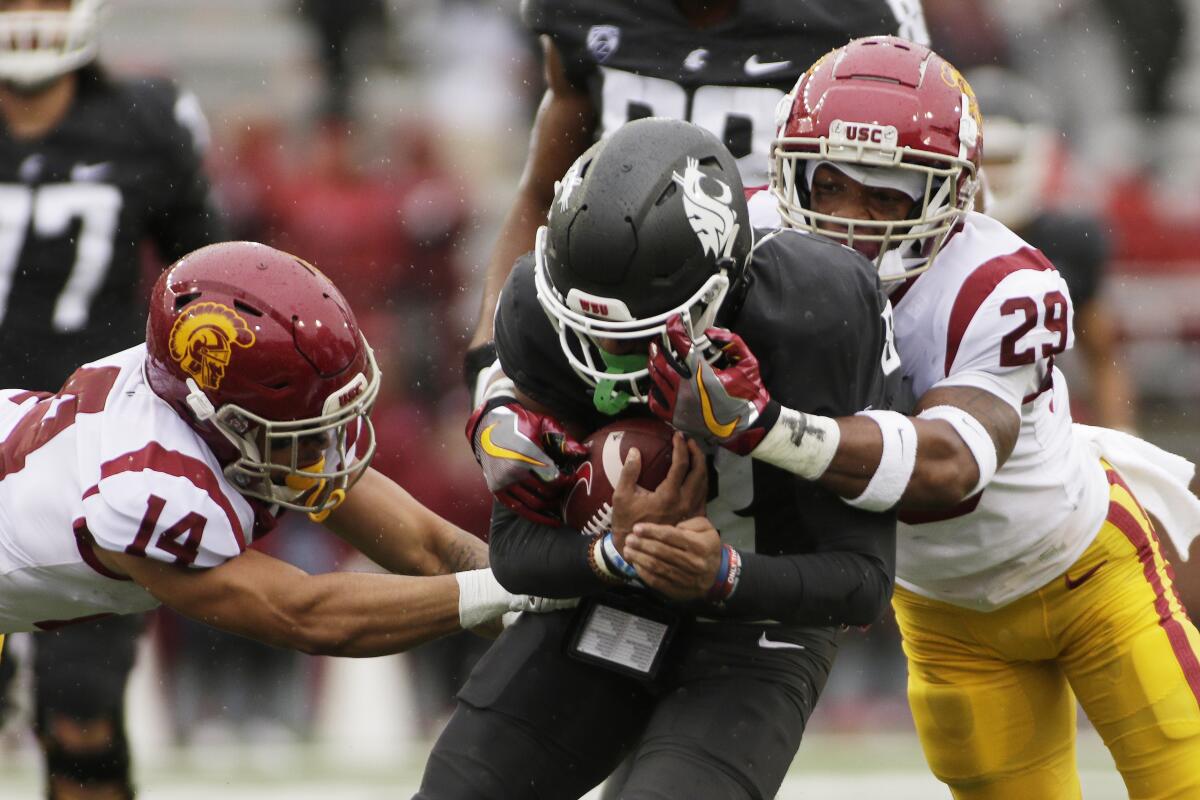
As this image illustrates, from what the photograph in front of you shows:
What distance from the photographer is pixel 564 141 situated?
4809 millimetres

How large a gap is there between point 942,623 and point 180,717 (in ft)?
12.3

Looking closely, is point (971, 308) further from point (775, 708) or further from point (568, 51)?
point (568, 51)

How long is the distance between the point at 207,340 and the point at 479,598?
0.69m

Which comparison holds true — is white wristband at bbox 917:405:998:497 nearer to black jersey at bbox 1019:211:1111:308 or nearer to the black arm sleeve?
the black arm sleeve

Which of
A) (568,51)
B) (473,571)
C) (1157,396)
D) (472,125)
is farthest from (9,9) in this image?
(1157,396)

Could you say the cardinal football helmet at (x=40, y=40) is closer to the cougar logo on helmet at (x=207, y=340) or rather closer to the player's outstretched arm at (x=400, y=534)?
the player's outstretched arm at (x=400, y=534)

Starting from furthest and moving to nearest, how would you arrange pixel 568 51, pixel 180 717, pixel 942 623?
1. pixel 180 717
2. pixel 568 51
3. pixel 942 623

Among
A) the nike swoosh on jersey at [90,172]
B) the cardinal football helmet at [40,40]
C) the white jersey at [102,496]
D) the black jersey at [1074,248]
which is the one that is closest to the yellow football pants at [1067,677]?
the white jersey at [102,496]

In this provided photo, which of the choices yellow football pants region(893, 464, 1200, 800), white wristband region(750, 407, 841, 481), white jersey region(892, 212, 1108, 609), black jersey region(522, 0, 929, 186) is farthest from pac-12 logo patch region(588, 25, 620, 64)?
white wristband region(750, 407, 841, 481)

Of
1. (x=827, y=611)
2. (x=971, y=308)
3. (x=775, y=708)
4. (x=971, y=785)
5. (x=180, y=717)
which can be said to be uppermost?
(x=971, y=308)

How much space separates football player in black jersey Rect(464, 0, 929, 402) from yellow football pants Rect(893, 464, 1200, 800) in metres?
1.13

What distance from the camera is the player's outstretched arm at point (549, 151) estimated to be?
4.77 metres

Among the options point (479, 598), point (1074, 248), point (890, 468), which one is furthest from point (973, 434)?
point (1074, 248)

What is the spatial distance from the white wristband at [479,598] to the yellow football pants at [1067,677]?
3.29 feet
